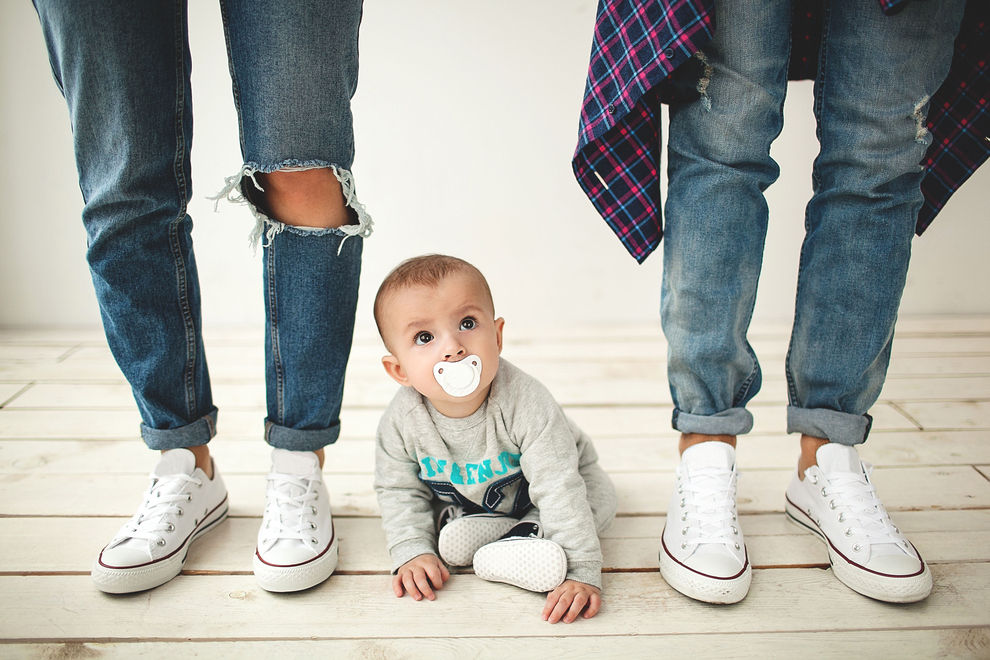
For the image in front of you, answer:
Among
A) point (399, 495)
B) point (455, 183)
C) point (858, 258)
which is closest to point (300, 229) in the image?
point (399, 495)

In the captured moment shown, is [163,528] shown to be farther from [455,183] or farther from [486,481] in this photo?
[455,183]

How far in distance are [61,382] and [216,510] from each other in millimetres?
857

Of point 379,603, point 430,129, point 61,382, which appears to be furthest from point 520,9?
point 379,603

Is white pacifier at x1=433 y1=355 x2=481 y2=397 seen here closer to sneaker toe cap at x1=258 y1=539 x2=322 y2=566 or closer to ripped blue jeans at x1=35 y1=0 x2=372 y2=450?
ripped blue jeans at x1=35 y1=0 x2=372 y2=450

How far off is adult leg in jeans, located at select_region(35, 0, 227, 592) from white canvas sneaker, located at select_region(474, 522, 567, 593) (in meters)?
0.39

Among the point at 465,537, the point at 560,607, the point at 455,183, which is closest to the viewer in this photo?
the point at 560,607

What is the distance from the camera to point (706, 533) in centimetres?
92

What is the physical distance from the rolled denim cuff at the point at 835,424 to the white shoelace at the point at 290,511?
67cm

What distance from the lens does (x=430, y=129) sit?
2002mm

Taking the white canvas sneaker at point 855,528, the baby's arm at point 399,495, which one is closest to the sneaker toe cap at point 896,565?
the white canvas sneaker at point 855,528

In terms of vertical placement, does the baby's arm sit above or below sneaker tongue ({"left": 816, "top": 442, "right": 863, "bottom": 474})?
below

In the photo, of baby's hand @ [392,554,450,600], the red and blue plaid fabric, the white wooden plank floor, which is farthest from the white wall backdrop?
baby's hand @ [392,554,450,600]

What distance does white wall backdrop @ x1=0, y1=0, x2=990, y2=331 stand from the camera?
194 cm

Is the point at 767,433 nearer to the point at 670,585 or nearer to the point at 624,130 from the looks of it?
the point at 670,585
